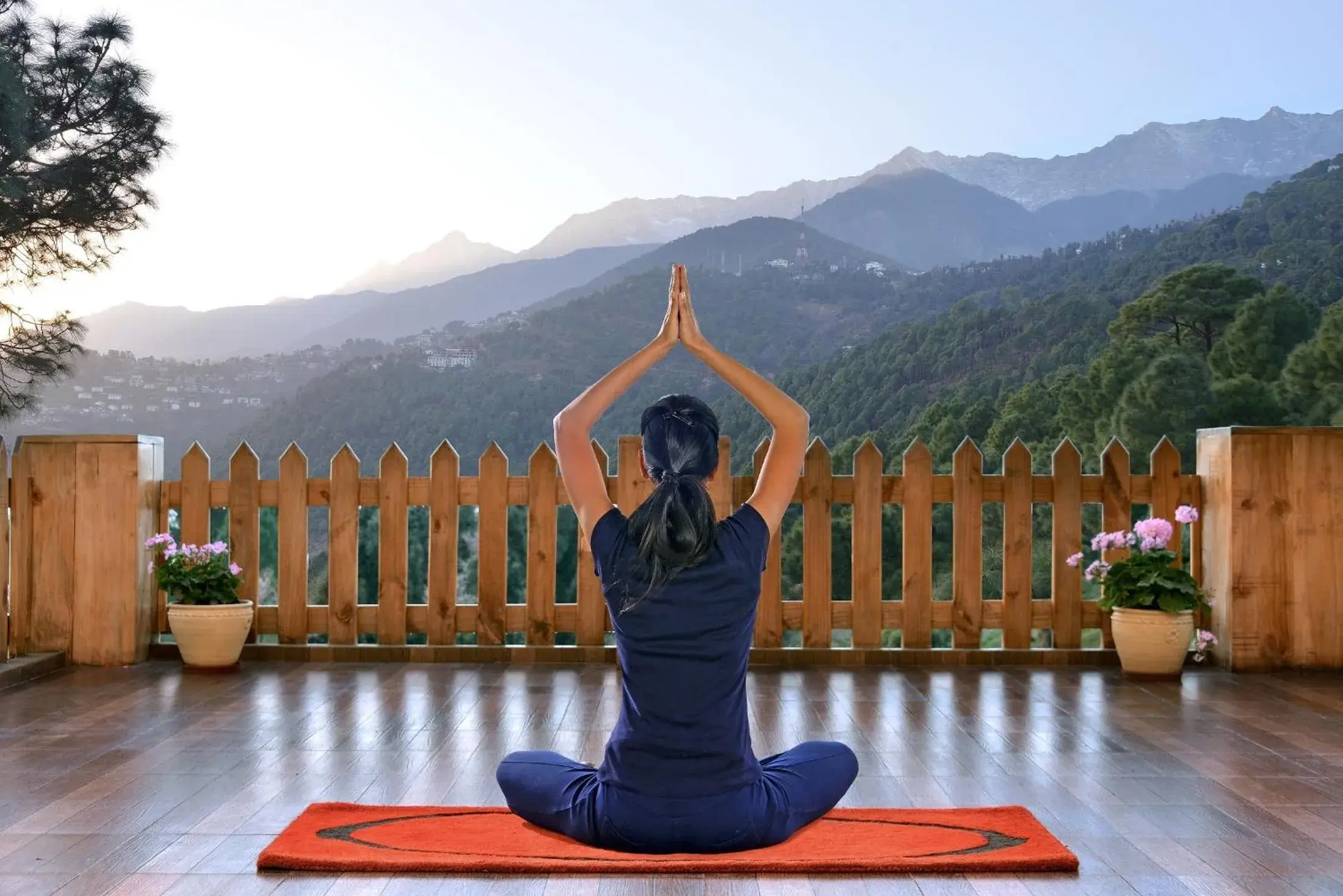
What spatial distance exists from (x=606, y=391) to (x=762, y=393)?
40 centimetres

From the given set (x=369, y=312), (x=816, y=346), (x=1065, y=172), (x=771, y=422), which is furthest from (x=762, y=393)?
(x=1065, y=172)

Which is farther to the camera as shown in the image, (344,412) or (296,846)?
(344,412)

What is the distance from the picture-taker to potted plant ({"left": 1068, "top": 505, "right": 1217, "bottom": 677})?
20.5ft

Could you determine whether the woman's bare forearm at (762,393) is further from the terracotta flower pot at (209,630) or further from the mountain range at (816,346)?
the mountain range at (816,346)

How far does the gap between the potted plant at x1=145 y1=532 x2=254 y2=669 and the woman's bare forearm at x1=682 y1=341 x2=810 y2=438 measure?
13.8 feet

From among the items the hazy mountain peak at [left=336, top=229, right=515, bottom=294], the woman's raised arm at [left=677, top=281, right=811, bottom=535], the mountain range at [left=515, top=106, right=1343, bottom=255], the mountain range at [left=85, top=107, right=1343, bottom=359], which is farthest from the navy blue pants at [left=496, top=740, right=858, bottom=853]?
the hazy mountain peak at [left=336, top=229, right=515, bottom=294]

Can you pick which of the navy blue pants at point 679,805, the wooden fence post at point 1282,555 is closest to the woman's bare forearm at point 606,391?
the navy blue pants at point 679,805

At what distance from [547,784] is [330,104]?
21.6 m

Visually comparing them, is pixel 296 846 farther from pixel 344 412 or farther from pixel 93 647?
pixel 344 412

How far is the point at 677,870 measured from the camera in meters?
3.03

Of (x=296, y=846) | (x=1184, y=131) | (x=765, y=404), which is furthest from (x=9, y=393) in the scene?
(x=1184, y=131)

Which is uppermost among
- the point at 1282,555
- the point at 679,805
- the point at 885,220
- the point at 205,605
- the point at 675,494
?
the point at 885,220

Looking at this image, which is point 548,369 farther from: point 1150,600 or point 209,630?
point 1150,600

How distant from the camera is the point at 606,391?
3051mm
